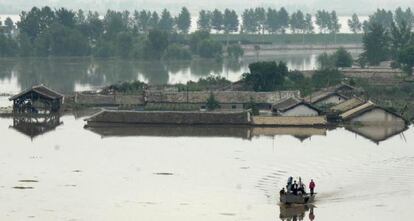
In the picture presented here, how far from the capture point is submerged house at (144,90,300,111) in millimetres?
36250

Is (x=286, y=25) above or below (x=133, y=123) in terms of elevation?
above

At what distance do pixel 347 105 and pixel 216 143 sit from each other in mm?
6803

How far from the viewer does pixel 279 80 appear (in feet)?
130

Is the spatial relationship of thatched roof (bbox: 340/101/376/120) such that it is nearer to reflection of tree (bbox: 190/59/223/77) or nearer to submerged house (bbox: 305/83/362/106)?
submerged house (bbox: 305/83/362/106)

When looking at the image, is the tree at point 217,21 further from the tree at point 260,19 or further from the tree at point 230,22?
the tree at point 260,19

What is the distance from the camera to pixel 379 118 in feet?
108

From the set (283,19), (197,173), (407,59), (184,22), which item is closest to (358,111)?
(197,173)

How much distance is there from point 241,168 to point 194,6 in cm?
14469

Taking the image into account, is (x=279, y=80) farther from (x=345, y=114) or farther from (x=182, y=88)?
(x=345, y=114)

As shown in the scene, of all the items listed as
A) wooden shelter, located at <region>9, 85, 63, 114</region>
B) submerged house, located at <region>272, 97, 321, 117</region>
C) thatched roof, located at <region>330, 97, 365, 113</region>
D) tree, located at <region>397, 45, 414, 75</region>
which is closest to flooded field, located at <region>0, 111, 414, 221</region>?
submerged house, located at <region>272, 97, 321, 117</region>

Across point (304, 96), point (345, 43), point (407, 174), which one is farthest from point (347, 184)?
point (345, 43)

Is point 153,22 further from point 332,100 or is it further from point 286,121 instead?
point 286,121

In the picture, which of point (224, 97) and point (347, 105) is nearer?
point (347, 105)

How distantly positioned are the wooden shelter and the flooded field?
306 centimetres
